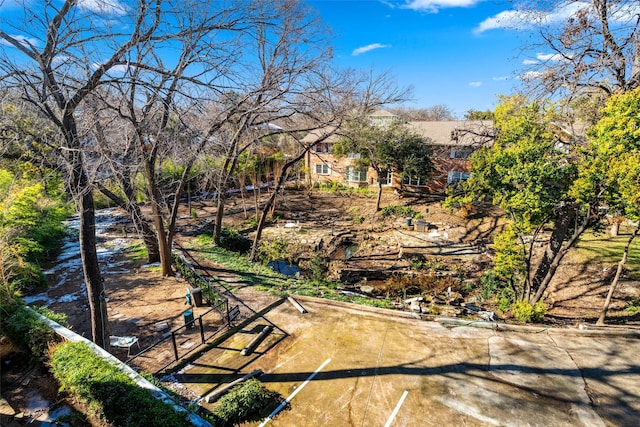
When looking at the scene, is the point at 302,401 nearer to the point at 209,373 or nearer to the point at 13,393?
the point at 209,373

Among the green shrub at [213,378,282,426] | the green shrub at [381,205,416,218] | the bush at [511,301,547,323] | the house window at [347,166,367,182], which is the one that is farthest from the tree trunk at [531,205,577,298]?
the house window at [347,166,367,182]

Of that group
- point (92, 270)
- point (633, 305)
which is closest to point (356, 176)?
point (633, 305)

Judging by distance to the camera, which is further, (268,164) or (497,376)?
(268,164)

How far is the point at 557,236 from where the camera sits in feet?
30.7

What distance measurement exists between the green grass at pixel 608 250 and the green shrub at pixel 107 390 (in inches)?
545

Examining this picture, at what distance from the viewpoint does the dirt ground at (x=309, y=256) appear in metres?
8.35

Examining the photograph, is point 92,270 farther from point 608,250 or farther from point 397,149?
point 397,149

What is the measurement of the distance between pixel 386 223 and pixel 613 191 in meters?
12.7

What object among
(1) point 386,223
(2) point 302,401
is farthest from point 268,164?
(2) point 302,401

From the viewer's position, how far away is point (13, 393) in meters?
5.57

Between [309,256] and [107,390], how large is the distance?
34.8 feet

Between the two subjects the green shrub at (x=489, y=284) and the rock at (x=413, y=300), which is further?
the green shrub at (x=489, y=284)

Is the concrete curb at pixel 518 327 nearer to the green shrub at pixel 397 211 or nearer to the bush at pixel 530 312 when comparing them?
the bush at pixel 530 312

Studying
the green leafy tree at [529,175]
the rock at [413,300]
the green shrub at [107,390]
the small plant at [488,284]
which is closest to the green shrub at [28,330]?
the green shrub at [107,390]
